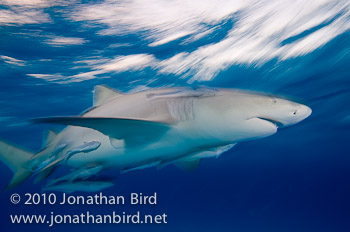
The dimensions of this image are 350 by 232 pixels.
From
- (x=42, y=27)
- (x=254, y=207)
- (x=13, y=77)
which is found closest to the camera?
(x=42, y=27)

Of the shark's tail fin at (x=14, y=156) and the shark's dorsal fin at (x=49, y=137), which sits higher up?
the shark's dorsal fin at (x=49, y=137)

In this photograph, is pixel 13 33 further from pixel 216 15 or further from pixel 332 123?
pixel 332 123

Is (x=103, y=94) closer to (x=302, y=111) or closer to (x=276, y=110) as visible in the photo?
(x=276, y=110)

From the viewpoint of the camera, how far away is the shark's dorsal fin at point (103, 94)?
13.0 feet

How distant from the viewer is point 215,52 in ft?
35.3

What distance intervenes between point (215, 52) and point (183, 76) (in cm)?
239

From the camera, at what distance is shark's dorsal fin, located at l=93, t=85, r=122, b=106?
3957 mm

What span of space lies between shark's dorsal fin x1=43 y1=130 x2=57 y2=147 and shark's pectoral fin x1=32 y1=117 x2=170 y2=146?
193cm

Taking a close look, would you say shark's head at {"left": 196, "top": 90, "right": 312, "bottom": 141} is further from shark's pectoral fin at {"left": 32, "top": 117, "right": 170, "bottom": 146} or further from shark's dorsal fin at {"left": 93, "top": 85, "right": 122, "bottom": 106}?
shark's dorsal fin at {"left": 93, "top": 85, "right": 122, "bottom": 106}

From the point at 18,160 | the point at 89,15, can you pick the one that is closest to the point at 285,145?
the point at 89,15

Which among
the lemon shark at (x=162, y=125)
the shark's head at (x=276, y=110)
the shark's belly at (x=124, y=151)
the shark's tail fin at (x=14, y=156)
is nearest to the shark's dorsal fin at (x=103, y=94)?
the lemon shark at (x=162, y=125)

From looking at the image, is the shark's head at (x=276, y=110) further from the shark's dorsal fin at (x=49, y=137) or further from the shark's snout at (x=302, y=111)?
the shark's dorsal fin at (x=49, y=137)

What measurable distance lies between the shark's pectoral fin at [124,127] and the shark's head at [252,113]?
0.62m

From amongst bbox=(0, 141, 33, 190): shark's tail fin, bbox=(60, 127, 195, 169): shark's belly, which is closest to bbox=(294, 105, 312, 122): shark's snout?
bbox=(60, 127, 195, 169): shark's belly
